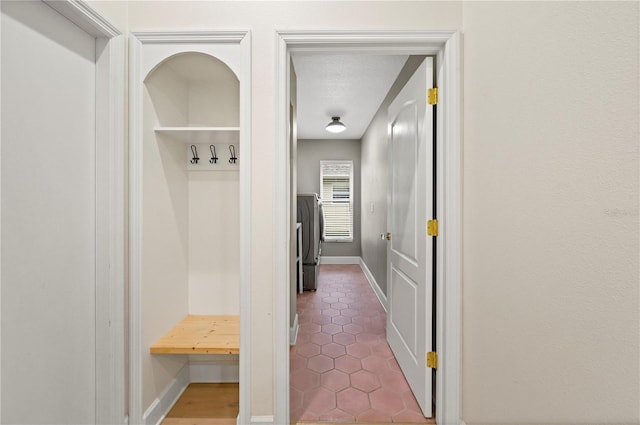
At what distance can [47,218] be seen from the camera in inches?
44.2

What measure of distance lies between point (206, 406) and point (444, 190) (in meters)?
1.89

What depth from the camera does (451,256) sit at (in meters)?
1.50

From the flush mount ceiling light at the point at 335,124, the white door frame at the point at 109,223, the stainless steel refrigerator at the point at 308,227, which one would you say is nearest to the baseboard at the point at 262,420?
the white door frame at the point at 109,223

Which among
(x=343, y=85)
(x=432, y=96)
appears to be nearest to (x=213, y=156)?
(x=432, y=96)

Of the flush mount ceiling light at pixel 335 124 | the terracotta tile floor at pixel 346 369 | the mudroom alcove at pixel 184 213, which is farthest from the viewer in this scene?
the flush mount ceiling light at pixel 335 124

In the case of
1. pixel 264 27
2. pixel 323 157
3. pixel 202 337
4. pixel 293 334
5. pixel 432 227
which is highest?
pixel 323 157

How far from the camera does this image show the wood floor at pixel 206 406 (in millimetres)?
1614

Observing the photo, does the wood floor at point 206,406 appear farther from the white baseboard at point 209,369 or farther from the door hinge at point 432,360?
the door hinge at point 432,360

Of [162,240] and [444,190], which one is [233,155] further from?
[444,190]

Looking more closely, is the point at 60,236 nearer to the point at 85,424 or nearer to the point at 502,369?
the point at 85,424

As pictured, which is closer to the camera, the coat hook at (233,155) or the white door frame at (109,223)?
the white door frame at (109,223)

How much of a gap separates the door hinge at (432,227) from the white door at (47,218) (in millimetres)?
1744

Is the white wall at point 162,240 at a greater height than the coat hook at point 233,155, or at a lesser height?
lesser

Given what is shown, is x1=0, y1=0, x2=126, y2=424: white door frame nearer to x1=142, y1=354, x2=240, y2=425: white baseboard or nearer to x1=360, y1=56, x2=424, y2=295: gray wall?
x1=142, y1=354, x2=240, y2=425: white baseboard
